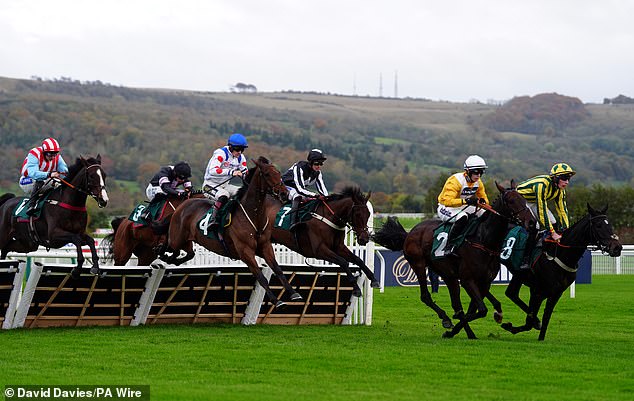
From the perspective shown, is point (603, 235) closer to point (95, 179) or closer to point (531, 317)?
point (531, 317)

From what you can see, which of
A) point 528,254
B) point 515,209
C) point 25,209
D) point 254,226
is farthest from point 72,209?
point 528,254

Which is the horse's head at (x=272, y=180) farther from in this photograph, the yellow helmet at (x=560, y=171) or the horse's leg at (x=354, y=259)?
the yellow helmet at (x=560, y=171)

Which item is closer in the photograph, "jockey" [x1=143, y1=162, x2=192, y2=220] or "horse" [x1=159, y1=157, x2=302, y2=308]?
"horse" [x1=159, y1=157, x2=302, y2=308]

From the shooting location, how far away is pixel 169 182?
48.0 ft

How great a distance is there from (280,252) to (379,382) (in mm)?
6526

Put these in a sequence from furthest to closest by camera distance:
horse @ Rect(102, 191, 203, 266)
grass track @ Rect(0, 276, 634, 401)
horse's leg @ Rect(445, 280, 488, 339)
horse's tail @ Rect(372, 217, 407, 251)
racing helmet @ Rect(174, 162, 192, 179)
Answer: horse @ Rect(102, 191, 203, 266) < racing helmet @ Rect(174, 162, 192, 179) < horse's tail @ Rect(372, 217, 407, 251) < horse's leg @ Rect(445, 280, 488, 339) < grass track @ Rect(0, 276, 634, 401)

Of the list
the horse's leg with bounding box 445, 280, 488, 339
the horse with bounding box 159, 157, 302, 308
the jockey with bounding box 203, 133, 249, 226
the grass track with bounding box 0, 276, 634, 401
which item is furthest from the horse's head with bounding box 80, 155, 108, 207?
the horse's leg with bounding box 445, 280, 488, 339

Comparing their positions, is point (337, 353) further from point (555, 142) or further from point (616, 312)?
point (555, 142)

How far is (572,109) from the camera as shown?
447 feet

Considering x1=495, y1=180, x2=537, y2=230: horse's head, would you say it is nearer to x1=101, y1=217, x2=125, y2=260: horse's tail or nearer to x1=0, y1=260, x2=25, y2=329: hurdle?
x1=0, y1=260, x2=25, y2=329: hurdle

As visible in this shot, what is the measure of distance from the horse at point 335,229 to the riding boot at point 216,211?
3.39 ft

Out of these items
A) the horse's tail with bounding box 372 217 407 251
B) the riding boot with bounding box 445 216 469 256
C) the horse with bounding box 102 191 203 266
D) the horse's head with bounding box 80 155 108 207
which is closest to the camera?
the riding boot with bounding box 445 216 469 256

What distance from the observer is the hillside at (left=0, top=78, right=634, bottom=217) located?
82.7 metres

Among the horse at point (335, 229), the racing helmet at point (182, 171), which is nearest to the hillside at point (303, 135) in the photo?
the racing helmet at point (182, 171)
